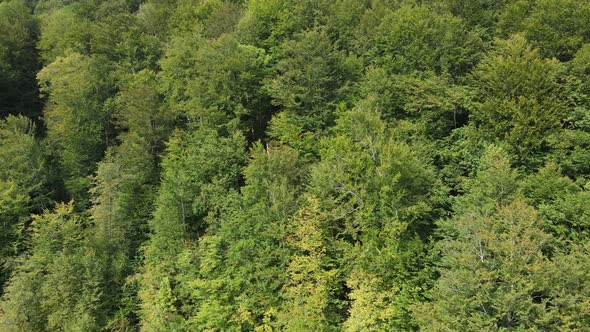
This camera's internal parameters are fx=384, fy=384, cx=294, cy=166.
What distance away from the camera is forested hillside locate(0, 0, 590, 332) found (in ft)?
75.7

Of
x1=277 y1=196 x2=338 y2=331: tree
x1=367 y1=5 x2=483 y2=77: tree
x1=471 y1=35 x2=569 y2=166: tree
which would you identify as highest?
x1=367 y1=5 x2=483 y2=77: tree

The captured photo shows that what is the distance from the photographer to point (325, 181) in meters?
27.1

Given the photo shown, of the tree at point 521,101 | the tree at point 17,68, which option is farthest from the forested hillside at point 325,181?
the tree at point 17,68

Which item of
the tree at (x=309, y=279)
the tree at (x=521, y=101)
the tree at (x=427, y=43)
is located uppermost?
the tree at (x=427, y=43)

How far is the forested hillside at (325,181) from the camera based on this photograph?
909 inches

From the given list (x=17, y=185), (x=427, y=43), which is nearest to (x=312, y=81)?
(x=427, y=43)

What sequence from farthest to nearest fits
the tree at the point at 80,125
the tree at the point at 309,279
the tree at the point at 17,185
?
the tree at the point at 80,125 → the tree at the point at 17,185 → the tree at the point at 309,279

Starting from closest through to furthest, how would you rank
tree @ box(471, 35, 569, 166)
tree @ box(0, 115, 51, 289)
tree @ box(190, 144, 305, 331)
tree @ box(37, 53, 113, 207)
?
tree @ box(190, 144, 305, 331) → tree @ box(471, 35, 569, 166) → tree @ box(0, 115, 51, 289) → tree @ box(37, 53, 113, 207)

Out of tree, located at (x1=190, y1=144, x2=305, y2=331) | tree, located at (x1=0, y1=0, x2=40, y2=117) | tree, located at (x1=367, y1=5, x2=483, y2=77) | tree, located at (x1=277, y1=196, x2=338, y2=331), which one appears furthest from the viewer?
tree, located at (x1=0, y1=0, x2=40, y2=117)

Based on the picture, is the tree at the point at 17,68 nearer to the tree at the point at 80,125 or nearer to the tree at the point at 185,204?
the tree at the point at 80,125

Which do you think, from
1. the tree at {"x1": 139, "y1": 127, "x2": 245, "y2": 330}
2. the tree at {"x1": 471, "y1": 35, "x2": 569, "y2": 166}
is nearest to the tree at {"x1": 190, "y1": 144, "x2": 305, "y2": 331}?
the tree at {"x1": 139, "y1": 127, "x2": 245, "y2": 330}

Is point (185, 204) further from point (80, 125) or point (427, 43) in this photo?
point (427, 43)

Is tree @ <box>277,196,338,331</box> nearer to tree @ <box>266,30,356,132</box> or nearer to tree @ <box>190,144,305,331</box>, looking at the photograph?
tree @ <box>190,144,305,331</box>

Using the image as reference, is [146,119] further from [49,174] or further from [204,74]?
[49,174]
